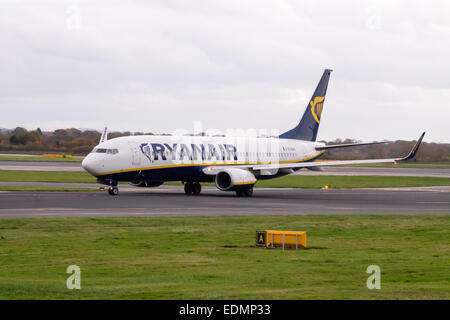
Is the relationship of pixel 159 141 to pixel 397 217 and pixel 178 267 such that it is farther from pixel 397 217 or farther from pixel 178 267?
pixel 178 267

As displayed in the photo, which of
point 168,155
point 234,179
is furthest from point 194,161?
point 234,179

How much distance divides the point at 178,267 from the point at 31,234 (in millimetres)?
8741

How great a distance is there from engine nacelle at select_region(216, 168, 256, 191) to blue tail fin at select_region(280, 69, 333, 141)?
13433mm

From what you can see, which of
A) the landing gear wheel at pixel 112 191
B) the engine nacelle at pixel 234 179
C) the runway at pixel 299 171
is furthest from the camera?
the runway at pixel 299 171

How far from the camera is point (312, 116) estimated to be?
67.1m

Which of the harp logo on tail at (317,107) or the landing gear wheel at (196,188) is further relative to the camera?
the harp logo on tail at (317,107)

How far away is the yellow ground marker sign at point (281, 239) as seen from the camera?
24297mm

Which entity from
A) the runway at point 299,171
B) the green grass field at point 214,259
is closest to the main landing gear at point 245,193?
the green grass field at point 214,259

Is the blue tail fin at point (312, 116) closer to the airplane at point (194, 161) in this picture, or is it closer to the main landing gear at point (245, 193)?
the airplane at point (194, 161)

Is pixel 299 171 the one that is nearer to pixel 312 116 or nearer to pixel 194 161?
pixel 312 116

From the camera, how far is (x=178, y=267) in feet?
65.0

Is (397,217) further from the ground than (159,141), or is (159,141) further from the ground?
(159,141)
